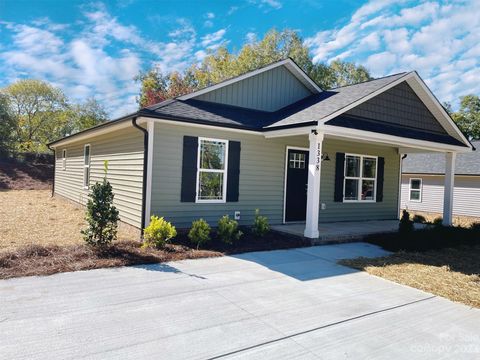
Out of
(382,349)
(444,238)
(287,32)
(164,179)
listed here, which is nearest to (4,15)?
(164,179)

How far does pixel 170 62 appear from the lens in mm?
34375

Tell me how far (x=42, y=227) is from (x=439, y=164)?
19371 mm

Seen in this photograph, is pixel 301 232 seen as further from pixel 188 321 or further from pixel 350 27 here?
pixel 350 27

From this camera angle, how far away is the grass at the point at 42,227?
6762 mm

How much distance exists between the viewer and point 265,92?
10297 millimetres

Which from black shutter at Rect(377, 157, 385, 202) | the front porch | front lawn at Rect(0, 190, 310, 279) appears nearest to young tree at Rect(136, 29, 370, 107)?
black shutter at Rect(377, 157, 385, 202)

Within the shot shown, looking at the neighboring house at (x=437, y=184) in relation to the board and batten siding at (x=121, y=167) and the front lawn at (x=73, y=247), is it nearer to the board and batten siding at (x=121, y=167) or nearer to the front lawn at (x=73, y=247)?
the front lawn at (x=73, y=247)

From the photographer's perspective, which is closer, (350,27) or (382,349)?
(382,349)

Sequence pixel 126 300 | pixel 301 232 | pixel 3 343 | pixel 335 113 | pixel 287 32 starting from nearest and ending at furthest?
1. pixel 3 343
2. pixel 126 300
3. pixel 335 113
4. pixel 301 232
5. pixel 287 32

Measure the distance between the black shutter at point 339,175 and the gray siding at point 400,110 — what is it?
6.02ft

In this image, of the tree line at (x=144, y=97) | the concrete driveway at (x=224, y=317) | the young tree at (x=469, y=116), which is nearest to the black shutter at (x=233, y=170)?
the concrete driveway at (x=224, y=317)

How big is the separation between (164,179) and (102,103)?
31109mm

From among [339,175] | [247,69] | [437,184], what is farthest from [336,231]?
[247,69]

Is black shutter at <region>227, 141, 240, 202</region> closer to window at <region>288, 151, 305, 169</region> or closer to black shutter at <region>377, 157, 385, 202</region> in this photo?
window at <region>288, 151, 305, 169</region>
